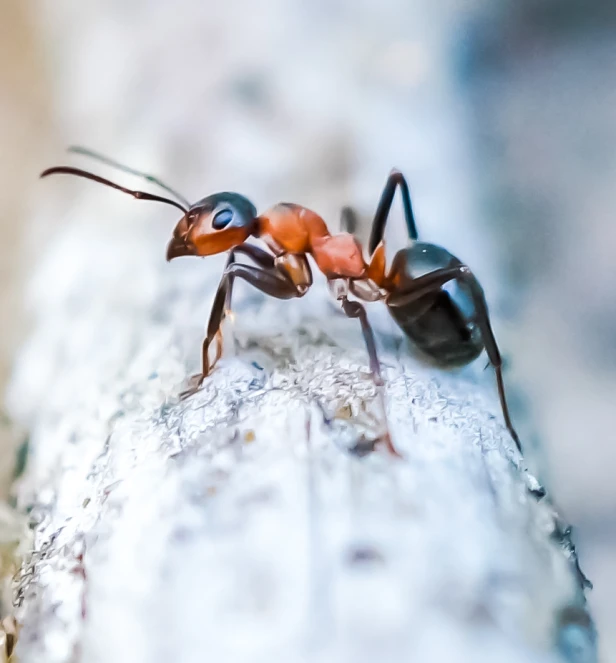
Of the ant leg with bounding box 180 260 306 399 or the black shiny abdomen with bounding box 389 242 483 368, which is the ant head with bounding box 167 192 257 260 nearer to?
the ant leg with bounding box 180 260 306 399

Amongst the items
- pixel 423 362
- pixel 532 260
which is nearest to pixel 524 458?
pixel 423 362

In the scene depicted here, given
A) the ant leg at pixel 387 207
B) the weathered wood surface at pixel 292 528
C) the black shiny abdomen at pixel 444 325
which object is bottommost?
the weathered wood surface at pixel 292 528

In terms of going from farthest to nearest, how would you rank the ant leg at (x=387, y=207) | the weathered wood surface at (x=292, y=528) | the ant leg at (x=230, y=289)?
1. the ant leg at (x=387, y=207)
2. the ant leg at (x=230, y=289)
3. the weathered wood surface at (x=292, y=528)

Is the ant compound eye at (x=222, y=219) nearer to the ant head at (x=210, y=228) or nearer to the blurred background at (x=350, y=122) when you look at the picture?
the ant head at (x=210, y=228)

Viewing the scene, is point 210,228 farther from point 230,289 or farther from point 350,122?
point 350,122

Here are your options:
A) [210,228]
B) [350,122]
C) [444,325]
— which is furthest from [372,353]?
[350,122]

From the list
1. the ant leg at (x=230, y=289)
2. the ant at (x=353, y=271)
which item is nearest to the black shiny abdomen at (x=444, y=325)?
the ant at (x=353, y=271)
